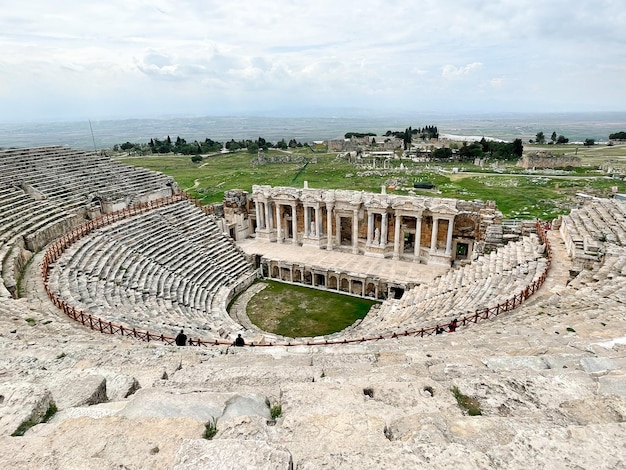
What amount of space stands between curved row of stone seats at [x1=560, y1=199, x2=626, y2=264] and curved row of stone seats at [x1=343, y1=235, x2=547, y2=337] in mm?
1554

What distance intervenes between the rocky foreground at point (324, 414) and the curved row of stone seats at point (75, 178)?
72.1 feet

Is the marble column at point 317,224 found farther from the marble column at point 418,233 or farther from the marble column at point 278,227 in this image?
the marble column at point 418,233

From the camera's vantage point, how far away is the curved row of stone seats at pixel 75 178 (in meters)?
26.4

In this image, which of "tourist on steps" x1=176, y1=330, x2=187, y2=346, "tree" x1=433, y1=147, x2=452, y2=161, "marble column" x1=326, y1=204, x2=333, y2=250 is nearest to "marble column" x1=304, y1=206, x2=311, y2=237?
"marble column" x1=326, y1=204, x2=333, y2=250

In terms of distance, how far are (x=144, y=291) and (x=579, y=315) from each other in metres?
18.7

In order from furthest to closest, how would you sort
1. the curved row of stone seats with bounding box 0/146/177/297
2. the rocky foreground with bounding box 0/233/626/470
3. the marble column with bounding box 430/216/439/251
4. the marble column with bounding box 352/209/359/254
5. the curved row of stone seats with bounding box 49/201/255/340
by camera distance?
the marble column with bounding box 352/209/359/254
the marble column with bounding box 430/216/439/251
the curved row of stone seats with bounding box 0/146/177/297
the curved row of stone seats with bounding box 49/201/255/340
the rocky foreground with bounding box 0/233/626/470

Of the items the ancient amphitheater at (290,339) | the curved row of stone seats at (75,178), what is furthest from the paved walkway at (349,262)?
the curved row of stone seats at (75,178)

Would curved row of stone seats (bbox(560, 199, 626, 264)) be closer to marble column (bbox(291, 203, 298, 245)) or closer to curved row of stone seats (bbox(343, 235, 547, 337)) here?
curved row of stone seats (bbox(343, 235, 547, 337))

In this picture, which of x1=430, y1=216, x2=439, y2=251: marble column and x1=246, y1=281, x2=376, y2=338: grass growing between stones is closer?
x1=246, y1=281, x2=376, y2=338: grass growing between stones

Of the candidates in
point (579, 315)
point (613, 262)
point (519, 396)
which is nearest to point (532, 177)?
point (613, 262)

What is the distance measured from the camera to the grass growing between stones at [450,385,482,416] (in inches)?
187

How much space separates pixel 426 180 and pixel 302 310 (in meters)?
37.3

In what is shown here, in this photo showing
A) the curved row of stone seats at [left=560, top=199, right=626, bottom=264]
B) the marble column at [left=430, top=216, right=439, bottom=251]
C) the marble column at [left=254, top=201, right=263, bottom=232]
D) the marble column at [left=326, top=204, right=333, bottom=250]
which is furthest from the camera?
the marble column at [left=254, top=201, right=263, bottom=232]

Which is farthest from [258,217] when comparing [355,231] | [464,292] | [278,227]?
→ [464,292]
